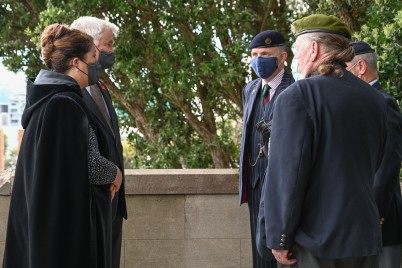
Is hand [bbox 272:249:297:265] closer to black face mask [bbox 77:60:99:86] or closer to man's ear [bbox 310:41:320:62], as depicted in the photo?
man's ear [bbox 310:41:320:62]

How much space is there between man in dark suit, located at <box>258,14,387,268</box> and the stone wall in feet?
9.01

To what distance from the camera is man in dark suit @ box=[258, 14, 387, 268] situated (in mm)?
3061

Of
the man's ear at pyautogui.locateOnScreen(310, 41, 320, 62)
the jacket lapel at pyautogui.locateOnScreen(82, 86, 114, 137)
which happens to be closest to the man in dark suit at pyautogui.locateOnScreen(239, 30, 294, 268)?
the jacket lapel at pyautogui.locateOnScreen(82, 86, 114, 137)

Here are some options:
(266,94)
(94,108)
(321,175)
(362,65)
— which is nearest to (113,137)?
(94,108)

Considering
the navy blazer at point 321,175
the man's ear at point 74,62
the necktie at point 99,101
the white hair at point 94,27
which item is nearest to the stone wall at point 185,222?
the necktie at point 99,101

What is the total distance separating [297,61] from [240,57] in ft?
22.3

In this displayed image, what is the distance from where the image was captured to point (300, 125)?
3061 mm

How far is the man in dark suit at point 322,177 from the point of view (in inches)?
120

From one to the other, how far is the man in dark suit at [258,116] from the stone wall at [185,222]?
91 centimetres

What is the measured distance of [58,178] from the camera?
155 inches

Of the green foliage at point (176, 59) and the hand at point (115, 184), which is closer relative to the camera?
the hand at point (115, 184)

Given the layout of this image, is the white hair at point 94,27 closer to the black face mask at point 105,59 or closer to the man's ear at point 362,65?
the black face mask at point 105,59

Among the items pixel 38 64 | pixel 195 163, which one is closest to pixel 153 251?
pixel 195 163

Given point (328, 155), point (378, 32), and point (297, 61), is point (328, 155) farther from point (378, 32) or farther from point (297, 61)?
point (378, 32)
